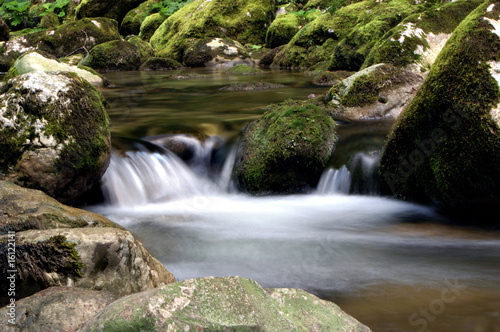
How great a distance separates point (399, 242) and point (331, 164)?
158cm

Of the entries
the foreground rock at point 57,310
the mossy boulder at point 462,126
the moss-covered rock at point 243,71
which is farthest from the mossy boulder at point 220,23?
the foreground rock at point 57,310

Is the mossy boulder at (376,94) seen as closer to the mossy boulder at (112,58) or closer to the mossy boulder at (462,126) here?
the mossy boulder at (462,126)

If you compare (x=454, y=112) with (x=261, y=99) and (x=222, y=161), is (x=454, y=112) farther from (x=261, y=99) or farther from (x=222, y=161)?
(x=261, y=99)

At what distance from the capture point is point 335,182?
4922 millimetres

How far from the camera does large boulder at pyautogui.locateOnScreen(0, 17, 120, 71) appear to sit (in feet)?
57.4

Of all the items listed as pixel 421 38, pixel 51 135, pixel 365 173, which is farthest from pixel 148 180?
pixel 421 38

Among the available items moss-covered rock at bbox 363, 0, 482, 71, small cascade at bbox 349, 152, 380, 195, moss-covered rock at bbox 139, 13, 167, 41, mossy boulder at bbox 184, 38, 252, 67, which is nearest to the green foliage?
moss-covered rock at bbox 139, 13, 167, 41

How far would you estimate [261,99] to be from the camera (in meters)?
8.58

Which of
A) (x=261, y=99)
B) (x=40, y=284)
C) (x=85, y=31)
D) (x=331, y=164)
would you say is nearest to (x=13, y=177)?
(x=40, y=284)

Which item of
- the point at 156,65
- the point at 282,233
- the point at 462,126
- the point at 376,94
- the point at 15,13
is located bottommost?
the point at 282,233

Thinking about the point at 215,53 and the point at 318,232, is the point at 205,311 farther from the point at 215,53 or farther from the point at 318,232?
the point at 215,53

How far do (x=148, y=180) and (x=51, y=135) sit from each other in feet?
4.62

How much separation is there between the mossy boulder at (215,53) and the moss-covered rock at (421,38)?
31.6 ft

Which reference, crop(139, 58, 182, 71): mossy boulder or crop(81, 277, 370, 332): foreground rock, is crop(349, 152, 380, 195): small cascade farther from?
crop(139, 58, 182, 71): mossy boulder
